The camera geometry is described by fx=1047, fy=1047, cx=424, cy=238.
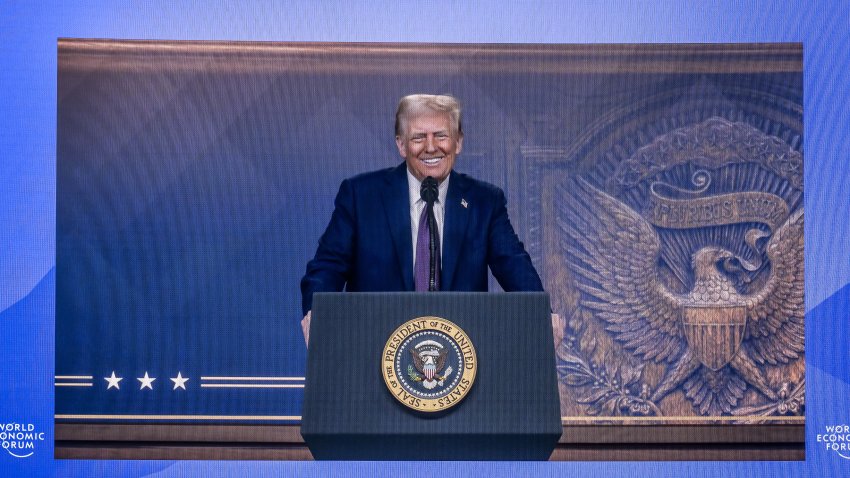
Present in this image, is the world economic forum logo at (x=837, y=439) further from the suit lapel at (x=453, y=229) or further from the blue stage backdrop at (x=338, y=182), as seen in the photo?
the suit lapel at (x=453, y=229)

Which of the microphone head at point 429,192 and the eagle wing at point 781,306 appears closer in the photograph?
the microphone head at point 429,192

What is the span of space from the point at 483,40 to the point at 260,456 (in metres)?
2.05

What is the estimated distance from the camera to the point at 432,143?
3.63 meters

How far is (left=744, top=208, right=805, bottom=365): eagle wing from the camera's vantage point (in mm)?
4582

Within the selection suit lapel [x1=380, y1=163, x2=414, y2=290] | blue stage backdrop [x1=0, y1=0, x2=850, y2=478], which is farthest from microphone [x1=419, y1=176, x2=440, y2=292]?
blue stage backdrop [x1=0, y1=0, x2=850, y2=478]

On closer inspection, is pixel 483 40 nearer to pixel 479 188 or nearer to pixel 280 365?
pixel 479 188

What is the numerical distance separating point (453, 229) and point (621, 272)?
1310mm

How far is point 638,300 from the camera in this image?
4.66m

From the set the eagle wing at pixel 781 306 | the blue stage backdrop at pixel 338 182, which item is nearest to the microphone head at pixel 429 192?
the blue stage backdrop at pixel 338 182

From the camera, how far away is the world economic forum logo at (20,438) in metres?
4.44

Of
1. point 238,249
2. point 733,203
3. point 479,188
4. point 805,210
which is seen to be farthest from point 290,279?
point 805,210

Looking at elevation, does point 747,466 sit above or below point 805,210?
below

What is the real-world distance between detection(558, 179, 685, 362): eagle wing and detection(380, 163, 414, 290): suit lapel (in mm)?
1129

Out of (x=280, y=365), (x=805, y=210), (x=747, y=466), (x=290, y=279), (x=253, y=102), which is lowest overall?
(x=747, y=466)
